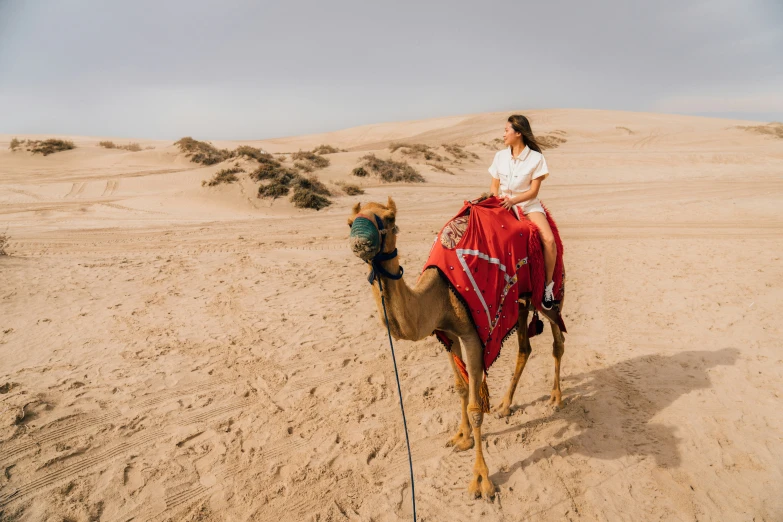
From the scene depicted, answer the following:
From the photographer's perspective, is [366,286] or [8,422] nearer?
[8,422]

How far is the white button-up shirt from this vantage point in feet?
13.8

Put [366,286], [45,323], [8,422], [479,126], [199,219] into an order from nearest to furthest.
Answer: [8,422]
[45,323]
[366,286]
[199,219]
[479,126]

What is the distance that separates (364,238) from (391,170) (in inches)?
732

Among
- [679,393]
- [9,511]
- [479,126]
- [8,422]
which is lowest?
[679,393]

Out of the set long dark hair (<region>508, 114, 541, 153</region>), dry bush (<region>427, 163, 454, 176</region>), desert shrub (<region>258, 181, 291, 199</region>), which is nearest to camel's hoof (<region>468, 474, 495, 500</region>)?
long dark hair (<region>508, 114, 541, 153</region>)

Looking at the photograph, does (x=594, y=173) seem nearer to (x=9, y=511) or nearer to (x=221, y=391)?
(x=221, y=391)

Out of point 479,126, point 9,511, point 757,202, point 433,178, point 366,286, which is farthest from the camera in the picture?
point 479,126

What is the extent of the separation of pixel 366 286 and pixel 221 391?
149 inches

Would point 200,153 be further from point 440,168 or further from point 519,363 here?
point 519,363

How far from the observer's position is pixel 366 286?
848 centimetres

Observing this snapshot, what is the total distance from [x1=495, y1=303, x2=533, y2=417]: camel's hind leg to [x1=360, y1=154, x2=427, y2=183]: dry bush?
1570 cm

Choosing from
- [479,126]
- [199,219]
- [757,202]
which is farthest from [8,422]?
[479,126]

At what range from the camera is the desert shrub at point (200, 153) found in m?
24.0

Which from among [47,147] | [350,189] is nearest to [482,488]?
[350,189]
